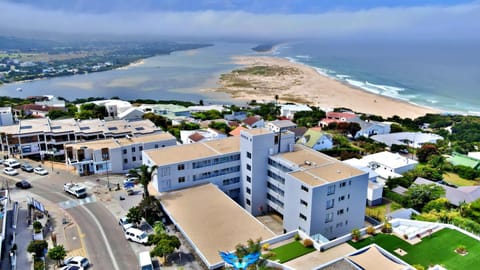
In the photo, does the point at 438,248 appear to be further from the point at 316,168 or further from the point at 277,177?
the point at 277,177

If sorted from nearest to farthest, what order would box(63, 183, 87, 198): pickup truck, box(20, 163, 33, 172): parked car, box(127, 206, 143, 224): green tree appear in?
1. box(127, 206, 143, 224): green tree
2. box(63, 183, 87, 198): pickup truck
3. box(20, 163, 33, 172): parked car

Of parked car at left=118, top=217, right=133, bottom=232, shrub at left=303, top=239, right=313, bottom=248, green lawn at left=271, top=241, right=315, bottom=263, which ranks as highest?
shrub at left=303, top=239, right=313, bottom=248

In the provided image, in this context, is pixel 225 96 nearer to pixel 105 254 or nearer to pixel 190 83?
pixel 190 83

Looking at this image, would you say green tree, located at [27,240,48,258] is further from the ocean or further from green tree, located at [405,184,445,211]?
the ocean

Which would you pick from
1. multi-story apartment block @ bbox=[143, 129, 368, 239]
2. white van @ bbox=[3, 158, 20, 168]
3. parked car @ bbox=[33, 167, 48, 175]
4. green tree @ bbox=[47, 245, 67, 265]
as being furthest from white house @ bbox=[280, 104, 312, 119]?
green tree @ bbox=[47, 245, 67, 265]

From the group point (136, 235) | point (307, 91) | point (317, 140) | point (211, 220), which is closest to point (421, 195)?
point (317, 140)

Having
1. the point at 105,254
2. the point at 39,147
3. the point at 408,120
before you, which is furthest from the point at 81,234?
the point at 408,120

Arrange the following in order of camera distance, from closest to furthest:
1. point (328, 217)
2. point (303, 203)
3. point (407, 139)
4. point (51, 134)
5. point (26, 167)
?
point (303, 203) → point (328, 217) → point (26, 167) → point (51, 134) → point (407, 139)
